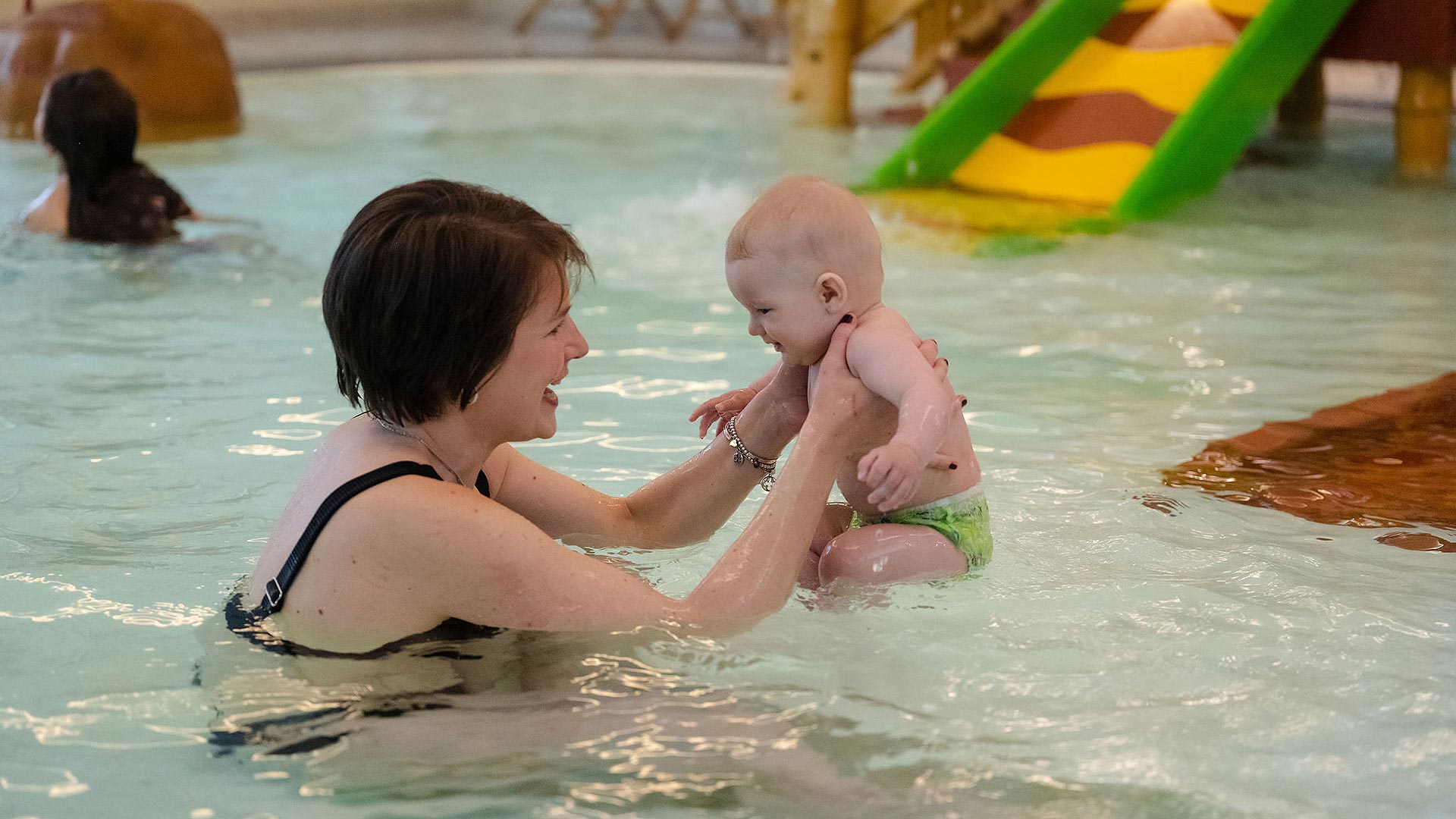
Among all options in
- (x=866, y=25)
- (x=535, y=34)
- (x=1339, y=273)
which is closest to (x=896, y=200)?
(x=1339, y=273)

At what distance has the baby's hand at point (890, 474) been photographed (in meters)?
1.94

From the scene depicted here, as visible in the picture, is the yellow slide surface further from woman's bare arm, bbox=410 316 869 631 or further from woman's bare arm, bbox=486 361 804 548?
woman's bare arm, bbox=410 316 869 631

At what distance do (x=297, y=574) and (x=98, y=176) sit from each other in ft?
13.3

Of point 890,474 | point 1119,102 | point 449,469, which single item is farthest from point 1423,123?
point 449,469

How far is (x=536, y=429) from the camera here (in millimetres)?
2113

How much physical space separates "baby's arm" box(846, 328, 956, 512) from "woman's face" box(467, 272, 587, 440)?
0.46m

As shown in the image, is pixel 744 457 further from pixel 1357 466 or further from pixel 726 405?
pixel 1357 466

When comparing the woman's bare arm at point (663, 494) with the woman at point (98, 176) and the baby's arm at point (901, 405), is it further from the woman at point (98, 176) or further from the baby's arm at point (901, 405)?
the woman at point (98, 176)

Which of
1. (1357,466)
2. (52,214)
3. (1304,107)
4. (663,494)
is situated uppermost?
(1304,107)

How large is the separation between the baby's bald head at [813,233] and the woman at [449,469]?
281 mm

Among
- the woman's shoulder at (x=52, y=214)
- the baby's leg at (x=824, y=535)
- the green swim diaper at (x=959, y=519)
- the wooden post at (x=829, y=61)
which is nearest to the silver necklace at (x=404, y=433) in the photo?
the baby's leg at (x=824, y=535)

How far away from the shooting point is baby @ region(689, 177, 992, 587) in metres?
2.24

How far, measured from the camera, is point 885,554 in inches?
94.3

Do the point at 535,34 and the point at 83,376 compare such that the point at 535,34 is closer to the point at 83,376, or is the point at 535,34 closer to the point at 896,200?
the point at 896,200
